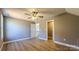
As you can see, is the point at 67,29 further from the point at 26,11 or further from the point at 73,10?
the point at 26,11

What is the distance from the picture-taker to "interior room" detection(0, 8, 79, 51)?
2.16m

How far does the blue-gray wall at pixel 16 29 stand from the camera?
2.24m

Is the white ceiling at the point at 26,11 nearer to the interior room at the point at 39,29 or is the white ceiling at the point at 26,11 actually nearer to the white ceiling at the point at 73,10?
the interior room at the point at 39,29

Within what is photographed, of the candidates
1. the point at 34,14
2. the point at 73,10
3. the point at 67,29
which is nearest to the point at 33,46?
the point at 34,14

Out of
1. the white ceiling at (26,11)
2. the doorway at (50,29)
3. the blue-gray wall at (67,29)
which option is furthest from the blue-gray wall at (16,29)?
the blue-gray wall at (67,29)

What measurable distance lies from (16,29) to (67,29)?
1.13 meters

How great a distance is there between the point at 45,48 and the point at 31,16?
746 millimetres

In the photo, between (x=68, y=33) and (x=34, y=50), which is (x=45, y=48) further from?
(x=68, y=33)

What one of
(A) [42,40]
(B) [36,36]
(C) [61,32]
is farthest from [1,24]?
(C) [61,32]

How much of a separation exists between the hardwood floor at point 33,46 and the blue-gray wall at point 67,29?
16 centimetres

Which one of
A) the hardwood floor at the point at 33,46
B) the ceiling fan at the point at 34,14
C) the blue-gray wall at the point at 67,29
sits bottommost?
the hardwood floor at the point at 33,46

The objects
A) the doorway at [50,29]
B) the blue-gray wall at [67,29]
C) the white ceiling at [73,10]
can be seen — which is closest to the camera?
the white ceiling at [73,10]

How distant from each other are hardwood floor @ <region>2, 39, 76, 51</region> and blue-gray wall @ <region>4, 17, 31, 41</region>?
0.14 meters

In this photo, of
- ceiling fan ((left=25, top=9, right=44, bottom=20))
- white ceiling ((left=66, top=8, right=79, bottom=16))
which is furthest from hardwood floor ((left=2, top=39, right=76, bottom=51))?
white ceiling ((left=66, top=8, right=79, bottom=16))
